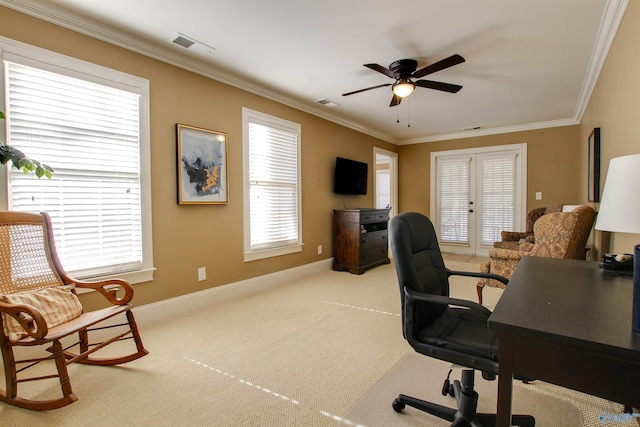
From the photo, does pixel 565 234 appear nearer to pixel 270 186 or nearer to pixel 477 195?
pixel 270 186

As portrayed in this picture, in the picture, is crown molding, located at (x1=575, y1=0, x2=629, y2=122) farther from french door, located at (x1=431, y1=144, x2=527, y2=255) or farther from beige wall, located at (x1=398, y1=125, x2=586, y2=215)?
french door, located at (x1=431, y1=144, x2=527, y2=255)

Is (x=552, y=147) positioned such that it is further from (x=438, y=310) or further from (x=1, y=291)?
(x=1, y=291)

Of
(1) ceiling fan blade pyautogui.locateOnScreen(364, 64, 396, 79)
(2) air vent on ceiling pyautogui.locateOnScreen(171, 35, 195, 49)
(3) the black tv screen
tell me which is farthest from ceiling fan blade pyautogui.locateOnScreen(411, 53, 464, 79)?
(3) the black tv screen

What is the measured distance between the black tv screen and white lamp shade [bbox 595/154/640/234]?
382 cm

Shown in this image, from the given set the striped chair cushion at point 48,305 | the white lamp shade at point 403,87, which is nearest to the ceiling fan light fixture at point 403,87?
the white lamp shade at point 403,87

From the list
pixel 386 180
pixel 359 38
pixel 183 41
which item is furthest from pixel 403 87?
pixel 386 180

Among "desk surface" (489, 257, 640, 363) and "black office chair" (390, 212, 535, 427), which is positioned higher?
"desk surface" (489, 257, 640, 363)

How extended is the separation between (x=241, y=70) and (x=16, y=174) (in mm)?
2094

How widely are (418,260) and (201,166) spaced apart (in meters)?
2.41

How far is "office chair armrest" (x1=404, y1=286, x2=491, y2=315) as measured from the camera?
118 centimetres

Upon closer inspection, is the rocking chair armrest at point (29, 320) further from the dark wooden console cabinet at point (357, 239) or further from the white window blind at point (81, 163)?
the dark wooden console cabinet at point (357, 239)

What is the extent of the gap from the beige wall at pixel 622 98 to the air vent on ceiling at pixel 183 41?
309cm

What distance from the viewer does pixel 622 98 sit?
2.16m

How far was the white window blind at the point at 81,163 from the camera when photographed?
2.11 metres
